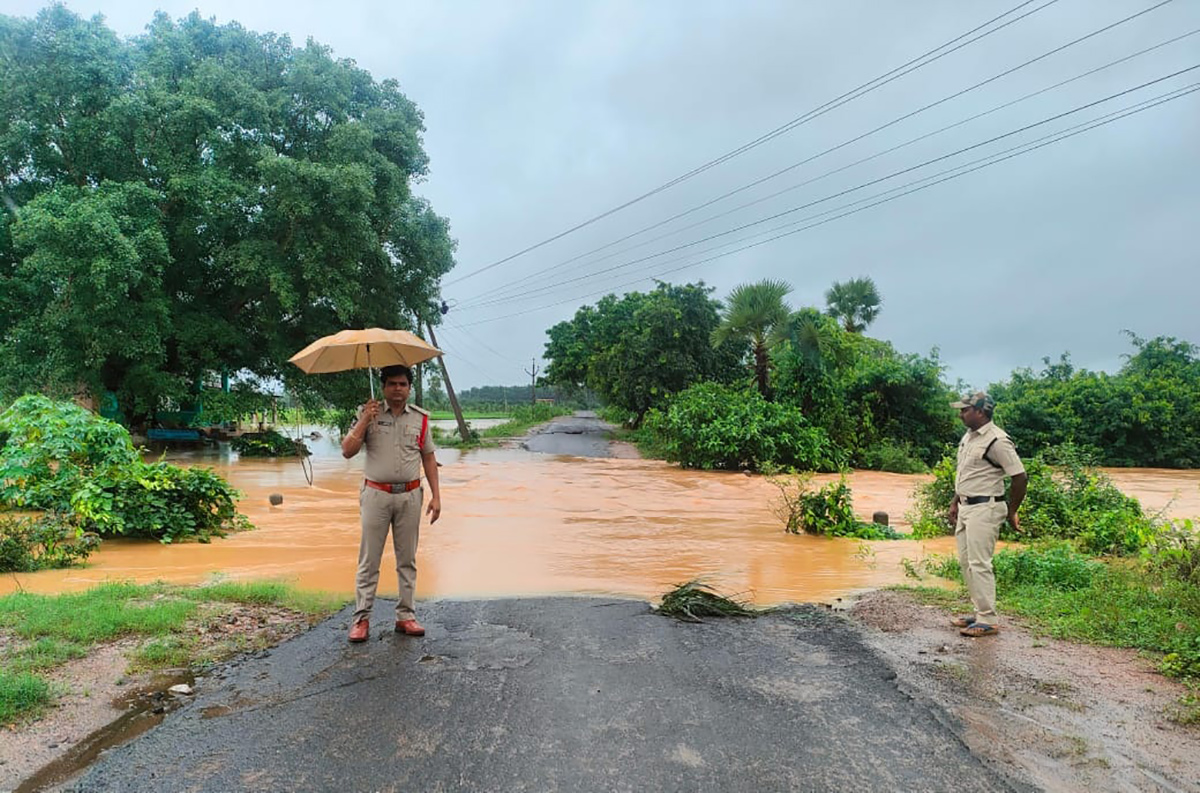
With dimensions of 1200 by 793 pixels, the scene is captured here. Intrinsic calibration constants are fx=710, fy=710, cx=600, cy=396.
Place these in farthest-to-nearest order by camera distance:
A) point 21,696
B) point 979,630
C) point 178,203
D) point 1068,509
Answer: point 178,203 < point 1068,509 < point 979,630 < point 21,696

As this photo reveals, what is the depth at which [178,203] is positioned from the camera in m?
20.2

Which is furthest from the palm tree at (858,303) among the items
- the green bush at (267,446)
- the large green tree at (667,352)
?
the green bush at (267,446)

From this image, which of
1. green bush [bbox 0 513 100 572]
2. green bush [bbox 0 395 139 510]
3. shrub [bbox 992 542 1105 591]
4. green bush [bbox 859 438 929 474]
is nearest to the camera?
shrub [bbox 992 542 1105 591]

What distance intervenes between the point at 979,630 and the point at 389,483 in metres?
4.45

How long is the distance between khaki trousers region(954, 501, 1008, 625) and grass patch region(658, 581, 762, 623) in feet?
5.61

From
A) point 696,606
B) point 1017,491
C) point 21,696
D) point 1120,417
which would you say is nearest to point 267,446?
point 696,606

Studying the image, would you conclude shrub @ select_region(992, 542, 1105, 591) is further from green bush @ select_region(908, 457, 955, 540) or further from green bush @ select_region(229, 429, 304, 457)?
green bush @ select_region(229, 429, 304, 457)

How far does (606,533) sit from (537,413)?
177 feet

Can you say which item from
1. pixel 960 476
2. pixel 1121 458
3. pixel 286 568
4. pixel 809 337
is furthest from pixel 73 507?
pixel 1121 458

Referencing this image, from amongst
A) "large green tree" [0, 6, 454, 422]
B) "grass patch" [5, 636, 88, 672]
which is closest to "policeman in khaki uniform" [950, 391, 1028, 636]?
"grass patch" [5, 636, 88, 672]

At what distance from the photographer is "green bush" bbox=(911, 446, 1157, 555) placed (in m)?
8.51

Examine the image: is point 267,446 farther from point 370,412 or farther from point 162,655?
point 370,412

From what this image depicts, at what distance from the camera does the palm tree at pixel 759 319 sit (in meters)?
24.1

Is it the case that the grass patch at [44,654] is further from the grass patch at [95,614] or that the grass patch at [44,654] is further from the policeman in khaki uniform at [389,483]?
the policeman in khaki uniform at [389,483]
